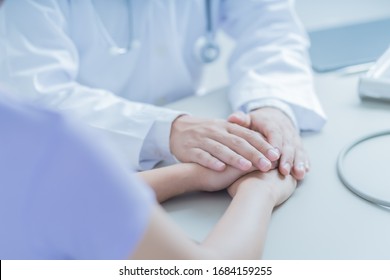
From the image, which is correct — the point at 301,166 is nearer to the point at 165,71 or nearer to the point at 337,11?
the point at 165,71

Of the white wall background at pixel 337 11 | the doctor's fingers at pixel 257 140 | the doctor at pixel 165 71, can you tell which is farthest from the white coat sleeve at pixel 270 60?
the white wall background at pixel 337 11

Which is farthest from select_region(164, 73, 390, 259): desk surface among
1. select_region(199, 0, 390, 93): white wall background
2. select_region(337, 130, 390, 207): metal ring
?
select_region(199, 0, 390, 93): white wall background

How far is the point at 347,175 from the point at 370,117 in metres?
0.19

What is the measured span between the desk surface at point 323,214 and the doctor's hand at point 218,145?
52 mm

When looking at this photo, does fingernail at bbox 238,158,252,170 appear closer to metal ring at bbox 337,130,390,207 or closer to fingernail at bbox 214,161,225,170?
fingernail at bbox 214,161,225,170

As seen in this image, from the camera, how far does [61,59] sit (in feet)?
2.92

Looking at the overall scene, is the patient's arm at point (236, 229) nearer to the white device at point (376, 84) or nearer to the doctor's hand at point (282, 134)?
the doctor's hand at point (282, 134)

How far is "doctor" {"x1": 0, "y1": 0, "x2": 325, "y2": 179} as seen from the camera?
81 centimetres

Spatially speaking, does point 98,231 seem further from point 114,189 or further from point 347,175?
point 347,175

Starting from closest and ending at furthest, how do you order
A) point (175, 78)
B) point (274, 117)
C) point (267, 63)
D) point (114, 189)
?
point (114, 189), point (274, 117), point (267, 63), point (175, 78)

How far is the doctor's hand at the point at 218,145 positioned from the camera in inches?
29.3

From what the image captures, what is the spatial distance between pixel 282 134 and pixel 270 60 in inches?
8.9

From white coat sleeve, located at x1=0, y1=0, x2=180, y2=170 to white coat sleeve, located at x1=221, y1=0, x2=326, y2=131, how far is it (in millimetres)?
181
